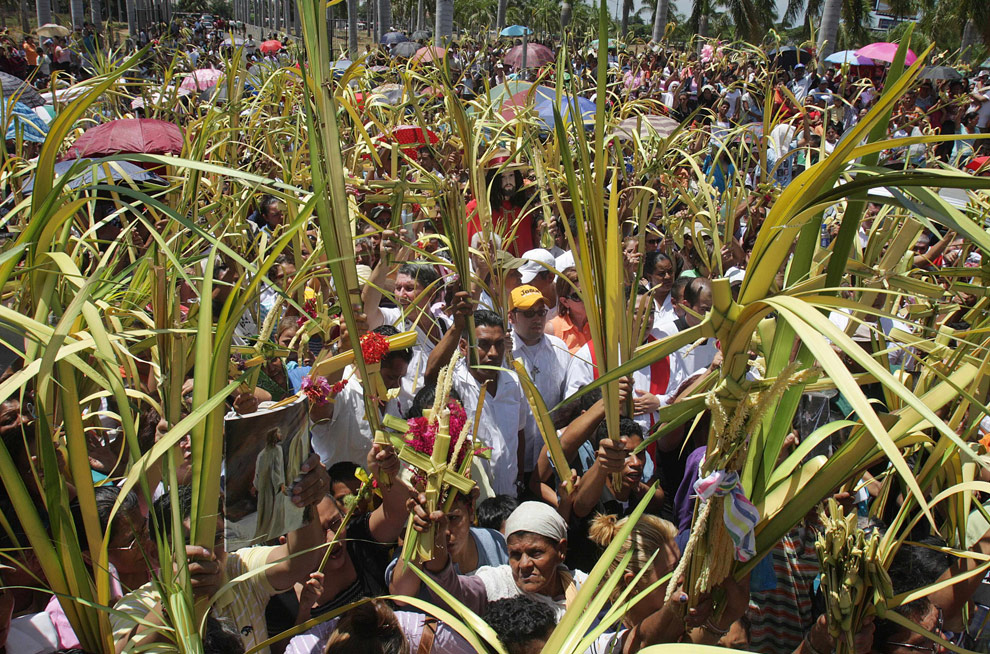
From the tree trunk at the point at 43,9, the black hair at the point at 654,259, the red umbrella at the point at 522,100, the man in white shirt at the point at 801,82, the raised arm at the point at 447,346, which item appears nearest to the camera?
the raised arm at the point at 447,346

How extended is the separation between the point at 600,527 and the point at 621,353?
67 cm

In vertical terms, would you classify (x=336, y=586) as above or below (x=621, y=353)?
below

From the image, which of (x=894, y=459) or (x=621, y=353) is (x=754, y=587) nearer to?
(x=621, y=353)

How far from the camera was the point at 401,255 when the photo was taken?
163 inches

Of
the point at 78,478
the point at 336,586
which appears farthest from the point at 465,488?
the point at 78,478

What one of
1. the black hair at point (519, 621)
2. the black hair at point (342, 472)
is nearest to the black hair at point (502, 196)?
the black hair at point (342, 472)

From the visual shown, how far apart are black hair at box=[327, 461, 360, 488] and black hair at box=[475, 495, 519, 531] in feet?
1.67

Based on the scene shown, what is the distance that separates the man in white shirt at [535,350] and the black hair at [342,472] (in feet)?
3.32

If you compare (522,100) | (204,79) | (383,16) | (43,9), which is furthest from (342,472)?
(43,9)

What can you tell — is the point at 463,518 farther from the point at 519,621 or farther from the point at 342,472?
the point at 342,472

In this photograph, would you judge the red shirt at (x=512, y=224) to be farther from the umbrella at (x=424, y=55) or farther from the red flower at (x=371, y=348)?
the red flower at (x=371, y=348)

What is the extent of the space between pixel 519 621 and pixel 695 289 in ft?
7.72

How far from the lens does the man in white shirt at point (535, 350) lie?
3775 mm

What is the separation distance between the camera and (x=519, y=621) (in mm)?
2283
